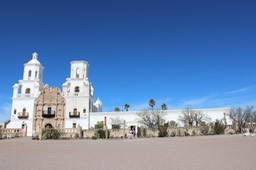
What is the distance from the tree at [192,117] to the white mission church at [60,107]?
3.50 feet

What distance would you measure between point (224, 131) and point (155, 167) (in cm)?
2993

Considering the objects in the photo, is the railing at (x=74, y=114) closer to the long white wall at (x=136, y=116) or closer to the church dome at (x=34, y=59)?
the long white wall at (x=136, y=116)

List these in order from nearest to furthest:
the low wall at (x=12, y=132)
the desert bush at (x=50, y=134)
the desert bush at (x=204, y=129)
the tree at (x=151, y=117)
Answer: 1. the desert bush at (x=50, y=134)
2. the desert bush at (x=204, y=129)
3. the low wall at (x=12, y=132)
4. the tree at (x=151, y=117)

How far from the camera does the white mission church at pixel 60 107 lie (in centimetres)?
4641

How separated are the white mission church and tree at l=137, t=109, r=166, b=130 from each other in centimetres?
121

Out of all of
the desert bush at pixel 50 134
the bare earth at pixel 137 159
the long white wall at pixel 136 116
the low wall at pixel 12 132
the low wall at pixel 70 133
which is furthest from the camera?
the long white wall at pixel 136 116

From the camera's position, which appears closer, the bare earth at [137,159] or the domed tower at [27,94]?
the bare earth at [137,159]

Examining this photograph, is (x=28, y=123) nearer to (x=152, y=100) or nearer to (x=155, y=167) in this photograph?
(x=152, y=100)

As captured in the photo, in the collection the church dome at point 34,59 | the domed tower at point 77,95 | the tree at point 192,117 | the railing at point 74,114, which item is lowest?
the tree at point 192,117

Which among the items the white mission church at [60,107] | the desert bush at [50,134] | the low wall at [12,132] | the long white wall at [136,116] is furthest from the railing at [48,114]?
the desert bush at [50,134]

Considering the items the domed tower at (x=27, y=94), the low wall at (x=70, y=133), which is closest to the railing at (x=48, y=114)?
the domed tower at (x=27, y=94)

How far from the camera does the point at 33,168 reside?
6.91 m

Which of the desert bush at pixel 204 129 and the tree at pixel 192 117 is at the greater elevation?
the tree at pixel 192 117

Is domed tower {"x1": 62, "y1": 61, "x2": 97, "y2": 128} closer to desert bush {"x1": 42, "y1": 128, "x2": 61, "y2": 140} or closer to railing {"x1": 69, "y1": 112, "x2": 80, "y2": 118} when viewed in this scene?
railing {"x1": 69, "y1": 112, "x2": 80, "y2": 118}
